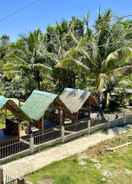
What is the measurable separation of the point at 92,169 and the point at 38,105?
189 inches

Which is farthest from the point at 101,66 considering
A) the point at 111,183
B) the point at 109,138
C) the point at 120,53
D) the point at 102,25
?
the point at 111,183

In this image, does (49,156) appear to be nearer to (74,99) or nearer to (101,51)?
(74,99)

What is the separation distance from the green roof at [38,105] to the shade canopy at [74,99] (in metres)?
1.18

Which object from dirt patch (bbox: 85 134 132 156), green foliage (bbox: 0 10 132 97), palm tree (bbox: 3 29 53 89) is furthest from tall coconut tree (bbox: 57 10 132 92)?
palm tree (bbox: 3 29 53 89)

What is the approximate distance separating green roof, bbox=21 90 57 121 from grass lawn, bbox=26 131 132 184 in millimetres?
2823

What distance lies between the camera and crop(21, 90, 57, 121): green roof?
15547 mm

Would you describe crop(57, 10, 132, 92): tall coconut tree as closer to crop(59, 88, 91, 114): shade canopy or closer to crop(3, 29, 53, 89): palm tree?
crop(59, 88, 91, 114): shade canopy

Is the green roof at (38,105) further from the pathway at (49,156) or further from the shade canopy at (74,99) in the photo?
the pathway at (49,156)

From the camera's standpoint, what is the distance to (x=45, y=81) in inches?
1099

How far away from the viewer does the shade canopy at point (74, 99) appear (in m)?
17.2

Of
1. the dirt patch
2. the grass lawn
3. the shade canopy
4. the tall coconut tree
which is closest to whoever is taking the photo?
the grass lawn

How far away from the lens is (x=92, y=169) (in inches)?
523

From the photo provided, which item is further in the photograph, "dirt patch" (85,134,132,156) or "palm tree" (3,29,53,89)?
"palm tree" (3,29,53,89)

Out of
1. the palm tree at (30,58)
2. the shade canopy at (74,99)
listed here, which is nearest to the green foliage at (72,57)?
the palm tree at (30,58)
